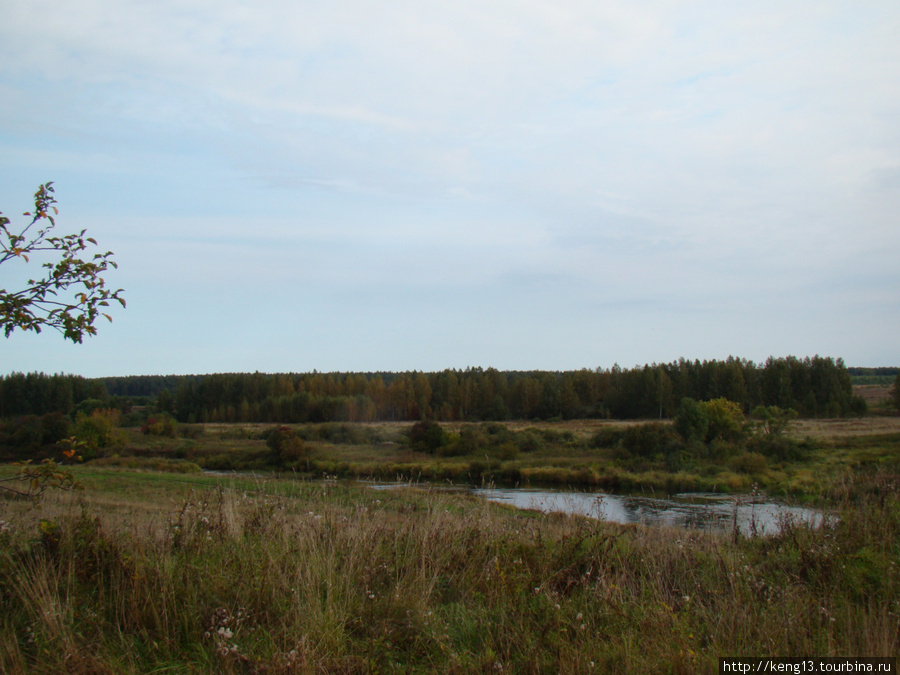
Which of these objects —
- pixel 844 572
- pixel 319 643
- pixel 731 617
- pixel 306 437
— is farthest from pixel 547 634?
pixel 306 437

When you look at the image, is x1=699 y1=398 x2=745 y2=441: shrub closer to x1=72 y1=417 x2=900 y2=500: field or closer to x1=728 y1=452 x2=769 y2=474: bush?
x1=72 y1=417 x2=900 y2=500: field

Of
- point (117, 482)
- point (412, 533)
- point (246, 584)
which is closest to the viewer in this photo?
point (246, 584)

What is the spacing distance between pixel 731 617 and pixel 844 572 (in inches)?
81.0

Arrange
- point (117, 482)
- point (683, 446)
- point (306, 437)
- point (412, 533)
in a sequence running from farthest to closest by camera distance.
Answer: point (306, 437)
point (683, 446)
point (117, 482)
point (412, 533)

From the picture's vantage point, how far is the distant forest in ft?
277

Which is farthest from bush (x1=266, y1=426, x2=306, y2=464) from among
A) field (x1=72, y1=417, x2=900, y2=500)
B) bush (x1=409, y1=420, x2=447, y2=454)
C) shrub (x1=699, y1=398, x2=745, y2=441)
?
shrub (x1=699, y1=398, x2=745, y2=441)

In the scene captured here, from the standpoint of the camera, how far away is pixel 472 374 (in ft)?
389

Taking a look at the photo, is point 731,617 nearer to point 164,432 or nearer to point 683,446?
point 683,446

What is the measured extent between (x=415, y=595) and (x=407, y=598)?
0.23 ft

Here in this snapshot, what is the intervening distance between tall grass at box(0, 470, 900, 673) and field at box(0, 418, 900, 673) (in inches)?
0.7

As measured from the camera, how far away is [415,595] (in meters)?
4.34

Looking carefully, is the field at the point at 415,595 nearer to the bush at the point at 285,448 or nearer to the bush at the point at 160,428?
the bush at the point at 285,448

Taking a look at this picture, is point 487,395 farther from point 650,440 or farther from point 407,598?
point 407,598

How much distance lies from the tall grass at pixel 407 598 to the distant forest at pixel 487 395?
75.5 m
